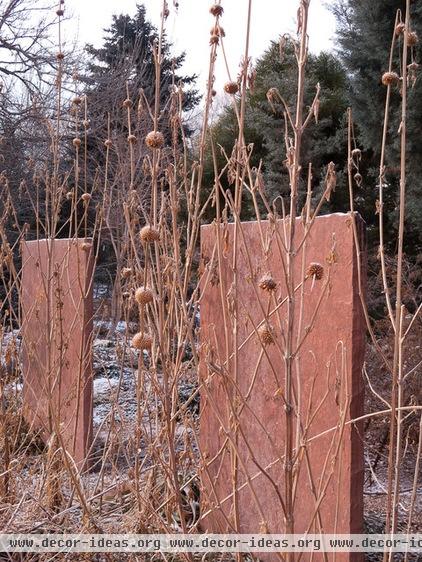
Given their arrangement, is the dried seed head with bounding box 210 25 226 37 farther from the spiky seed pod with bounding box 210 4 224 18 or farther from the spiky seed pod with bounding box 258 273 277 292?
the spiky seed pod with bounding box 258 273 277 292

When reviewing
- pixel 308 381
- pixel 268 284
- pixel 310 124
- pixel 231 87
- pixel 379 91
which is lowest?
pixel 308 381

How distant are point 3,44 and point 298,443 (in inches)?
419

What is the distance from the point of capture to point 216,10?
1.40 m

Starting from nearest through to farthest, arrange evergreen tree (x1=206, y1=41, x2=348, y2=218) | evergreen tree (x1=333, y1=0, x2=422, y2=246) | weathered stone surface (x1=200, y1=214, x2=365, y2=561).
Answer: weathered stone surface (x1=200, y1=214, x2=365, y2=561)
evergreen tree (x1=333, y1=0, x2=422, y2=246)
evergreen tree (x1=206, y1=41, x2=348, y2=218)

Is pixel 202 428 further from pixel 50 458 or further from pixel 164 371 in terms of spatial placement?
pixel 164 371

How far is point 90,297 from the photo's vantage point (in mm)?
3443

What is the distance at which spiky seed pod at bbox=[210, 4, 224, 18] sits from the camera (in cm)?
140

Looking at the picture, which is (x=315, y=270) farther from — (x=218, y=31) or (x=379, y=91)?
(x=379, y=91)

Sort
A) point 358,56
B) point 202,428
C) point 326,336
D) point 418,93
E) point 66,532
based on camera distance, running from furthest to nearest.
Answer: point 358,56, point 418,93, point 202,428, point 66,532, point 326,336

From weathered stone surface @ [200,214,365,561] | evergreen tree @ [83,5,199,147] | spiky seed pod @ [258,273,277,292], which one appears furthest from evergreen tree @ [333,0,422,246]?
spiky seed pod @ [258,273,277,292]

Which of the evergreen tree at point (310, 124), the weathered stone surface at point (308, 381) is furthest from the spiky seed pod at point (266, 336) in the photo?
the evergreen tree at point (310, 124)

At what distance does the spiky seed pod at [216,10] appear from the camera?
1396mm

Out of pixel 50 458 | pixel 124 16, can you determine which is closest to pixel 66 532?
pixel 50 458

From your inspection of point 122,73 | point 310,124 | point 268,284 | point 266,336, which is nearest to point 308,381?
point 266,336
